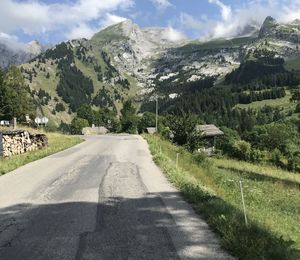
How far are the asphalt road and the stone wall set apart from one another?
1455cm

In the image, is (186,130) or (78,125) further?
(78,125)

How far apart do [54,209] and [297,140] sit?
477 feet

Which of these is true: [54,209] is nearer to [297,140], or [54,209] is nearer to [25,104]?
[25,104]

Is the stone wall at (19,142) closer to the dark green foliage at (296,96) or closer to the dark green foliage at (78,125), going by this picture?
the dark green foliage at (296,96)

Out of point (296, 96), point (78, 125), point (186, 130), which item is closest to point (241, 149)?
point (186, 130)

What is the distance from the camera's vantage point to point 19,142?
1505 inches

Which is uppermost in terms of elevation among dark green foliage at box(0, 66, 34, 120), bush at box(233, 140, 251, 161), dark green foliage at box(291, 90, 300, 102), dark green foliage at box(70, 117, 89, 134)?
dark green foliage at box(0, 66, 34, 120)

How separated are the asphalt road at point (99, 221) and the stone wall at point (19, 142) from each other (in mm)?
14549

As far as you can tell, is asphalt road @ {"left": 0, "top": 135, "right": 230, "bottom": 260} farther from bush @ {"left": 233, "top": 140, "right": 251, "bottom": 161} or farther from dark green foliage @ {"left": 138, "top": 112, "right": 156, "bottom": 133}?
dark green foliage @ {"left": 138, "top": 112, "right": 156, "bottom": 133}

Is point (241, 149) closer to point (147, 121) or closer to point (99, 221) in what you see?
point (147, 121)

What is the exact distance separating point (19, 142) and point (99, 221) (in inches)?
1103

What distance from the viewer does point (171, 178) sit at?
19938mm

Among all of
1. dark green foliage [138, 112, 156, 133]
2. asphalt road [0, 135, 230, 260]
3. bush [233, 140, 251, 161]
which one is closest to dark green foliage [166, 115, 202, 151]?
asphalt road [0, 135, 230, 260]

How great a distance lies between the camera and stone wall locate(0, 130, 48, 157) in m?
34.9
